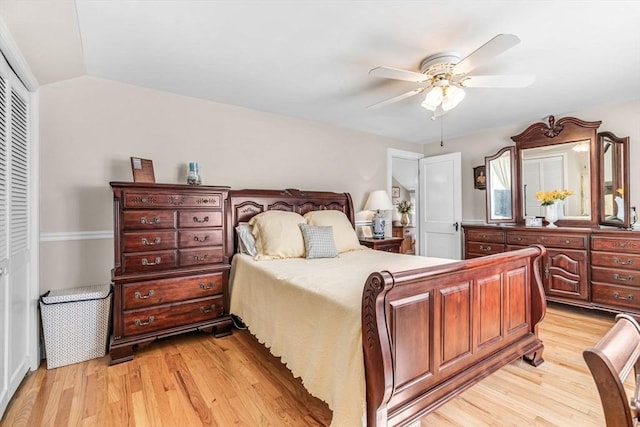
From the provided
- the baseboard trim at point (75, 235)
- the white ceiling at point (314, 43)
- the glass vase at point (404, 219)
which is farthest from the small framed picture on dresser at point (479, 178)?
the baseboard trim at point (75, 235)

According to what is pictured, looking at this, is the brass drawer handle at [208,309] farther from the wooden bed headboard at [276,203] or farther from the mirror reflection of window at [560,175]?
the mirror reflection of window at [560,175]

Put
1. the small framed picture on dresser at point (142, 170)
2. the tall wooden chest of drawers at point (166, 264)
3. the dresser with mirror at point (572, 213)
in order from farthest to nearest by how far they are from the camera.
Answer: the dresser with mirror at point (572, 213) < the small framed picture on dresser at point (142, 170) < the tall wooden chest of drawers at point (166, 264)

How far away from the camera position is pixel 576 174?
358cm

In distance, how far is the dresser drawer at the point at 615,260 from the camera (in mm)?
2885

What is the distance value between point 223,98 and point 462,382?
3.16 meters

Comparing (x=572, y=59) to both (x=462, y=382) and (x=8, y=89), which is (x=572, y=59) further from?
(x=8, y=89)

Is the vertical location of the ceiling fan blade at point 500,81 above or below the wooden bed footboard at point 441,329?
above

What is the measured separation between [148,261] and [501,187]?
4.46 meters

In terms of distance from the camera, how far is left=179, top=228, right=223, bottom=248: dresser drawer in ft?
8.39

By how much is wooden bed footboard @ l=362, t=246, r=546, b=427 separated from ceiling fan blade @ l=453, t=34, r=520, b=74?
1.23m

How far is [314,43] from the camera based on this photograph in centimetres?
207

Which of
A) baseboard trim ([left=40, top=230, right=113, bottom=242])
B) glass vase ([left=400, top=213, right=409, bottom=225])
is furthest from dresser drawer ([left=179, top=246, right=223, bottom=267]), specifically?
glass vase ([left=400, top=213, right=409, bottom=225])

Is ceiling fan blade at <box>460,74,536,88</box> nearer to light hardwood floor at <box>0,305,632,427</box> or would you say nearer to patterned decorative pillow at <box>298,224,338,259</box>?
patterned decorative pillow at <box>298,224,338,259</box>

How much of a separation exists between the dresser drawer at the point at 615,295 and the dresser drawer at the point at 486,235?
1014 millimetres
